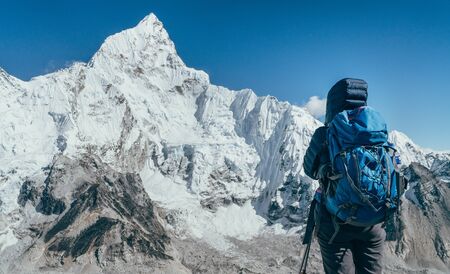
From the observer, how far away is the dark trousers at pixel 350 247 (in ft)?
27.5

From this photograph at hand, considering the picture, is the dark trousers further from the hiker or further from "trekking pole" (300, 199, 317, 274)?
"trekking pole" (300, 199, 317, 274)

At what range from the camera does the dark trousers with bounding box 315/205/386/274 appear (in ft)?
27.5

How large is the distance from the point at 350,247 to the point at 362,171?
1491 millimetres

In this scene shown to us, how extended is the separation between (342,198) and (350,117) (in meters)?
1.24

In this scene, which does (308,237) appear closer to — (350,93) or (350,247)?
(350,247)

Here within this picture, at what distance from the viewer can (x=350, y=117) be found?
8234 millimetres

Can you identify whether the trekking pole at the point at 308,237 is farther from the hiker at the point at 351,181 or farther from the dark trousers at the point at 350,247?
the dark trousers at the point at 350,247

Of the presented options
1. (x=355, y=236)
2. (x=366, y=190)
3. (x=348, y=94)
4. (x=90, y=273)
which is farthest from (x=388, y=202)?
(x=90, y=273)

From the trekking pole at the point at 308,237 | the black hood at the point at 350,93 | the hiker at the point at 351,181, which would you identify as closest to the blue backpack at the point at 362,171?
the hiker at the point at 351,181

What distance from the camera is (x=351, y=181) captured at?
7.74 m

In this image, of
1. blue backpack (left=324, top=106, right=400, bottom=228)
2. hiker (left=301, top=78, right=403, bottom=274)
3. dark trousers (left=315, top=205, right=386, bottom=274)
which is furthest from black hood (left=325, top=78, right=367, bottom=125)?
dark trousers (left=315, top=205, right=386, bottom=274)

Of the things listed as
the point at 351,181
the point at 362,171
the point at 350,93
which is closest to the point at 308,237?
the point at 351,181

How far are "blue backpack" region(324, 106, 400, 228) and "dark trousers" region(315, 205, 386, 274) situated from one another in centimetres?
35

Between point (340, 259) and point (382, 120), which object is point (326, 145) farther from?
point (340, 259)
